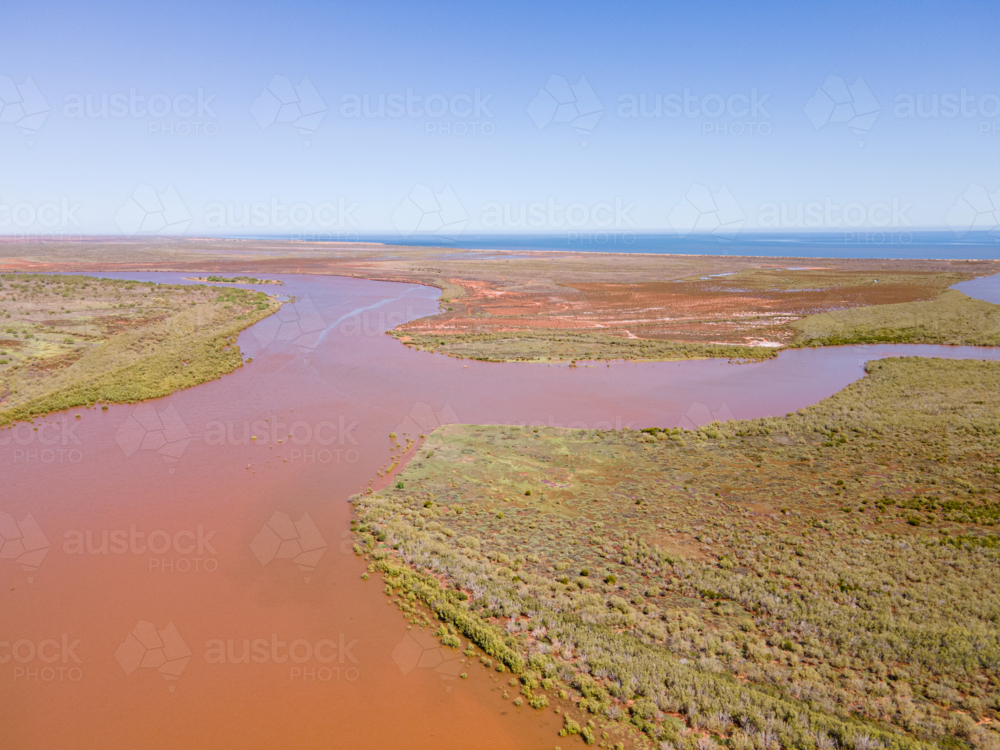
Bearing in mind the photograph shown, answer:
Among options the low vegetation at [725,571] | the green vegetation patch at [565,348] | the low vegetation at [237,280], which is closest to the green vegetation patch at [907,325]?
the green vegetation patch at [565,348]

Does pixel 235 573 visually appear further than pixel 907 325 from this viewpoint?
No

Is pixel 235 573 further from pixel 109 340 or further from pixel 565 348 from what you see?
pixel 109 340

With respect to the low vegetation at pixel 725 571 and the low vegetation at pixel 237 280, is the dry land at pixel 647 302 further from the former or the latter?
the low vegetation at pixel 725 571

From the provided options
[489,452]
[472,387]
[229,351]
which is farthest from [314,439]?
[229,351]

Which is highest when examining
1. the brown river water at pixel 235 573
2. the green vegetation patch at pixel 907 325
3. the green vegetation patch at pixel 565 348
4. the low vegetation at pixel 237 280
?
the low vegetation at pixel 237 280

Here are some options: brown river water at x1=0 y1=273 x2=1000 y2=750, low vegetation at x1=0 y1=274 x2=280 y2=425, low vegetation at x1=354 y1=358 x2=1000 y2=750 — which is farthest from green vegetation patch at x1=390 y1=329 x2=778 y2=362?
low vegetation at x1=0 y1=274 x2=280 y2=425

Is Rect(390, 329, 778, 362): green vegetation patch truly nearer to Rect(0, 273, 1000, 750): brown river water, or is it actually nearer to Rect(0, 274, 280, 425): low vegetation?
Rect(0, 273, 1000, 750): brown river water

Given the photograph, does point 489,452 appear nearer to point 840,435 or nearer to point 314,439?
point 314,439

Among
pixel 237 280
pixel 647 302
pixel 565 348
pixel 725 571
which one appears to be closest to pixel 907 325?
pixel 647 302
